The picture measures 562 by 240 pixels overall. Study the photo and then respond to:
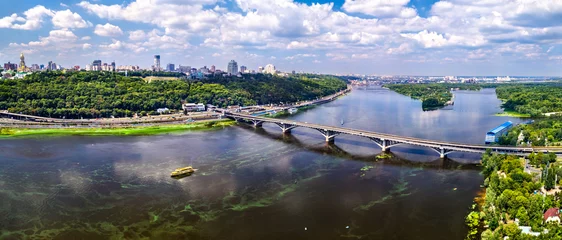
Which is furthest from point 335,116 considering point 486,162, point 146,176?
point 146,176

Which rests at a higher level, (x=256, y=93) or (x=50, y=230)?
(x=256, y=93)


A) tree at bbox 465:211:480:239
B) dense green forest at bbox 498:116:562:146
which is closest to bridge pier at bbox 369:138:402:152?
dense green forest at bbox 498:116:562:146

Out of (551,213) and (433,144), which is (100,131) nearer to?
(433,144)

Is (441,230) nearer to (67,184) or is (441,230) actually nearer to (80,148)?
(67,184)

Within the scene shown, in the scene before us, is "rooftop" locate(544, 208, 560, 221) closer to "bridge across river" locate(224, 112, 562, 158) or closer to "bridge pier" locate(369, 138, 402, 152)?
"bridge across river" locate(224, 112, 562, 158)

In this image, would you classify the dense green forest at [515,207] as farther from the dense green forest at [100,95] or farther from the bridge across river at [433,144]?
the dense green forest at [100,95]

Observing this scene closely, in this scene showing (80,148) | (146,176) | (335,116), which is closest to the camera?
(146,176)
